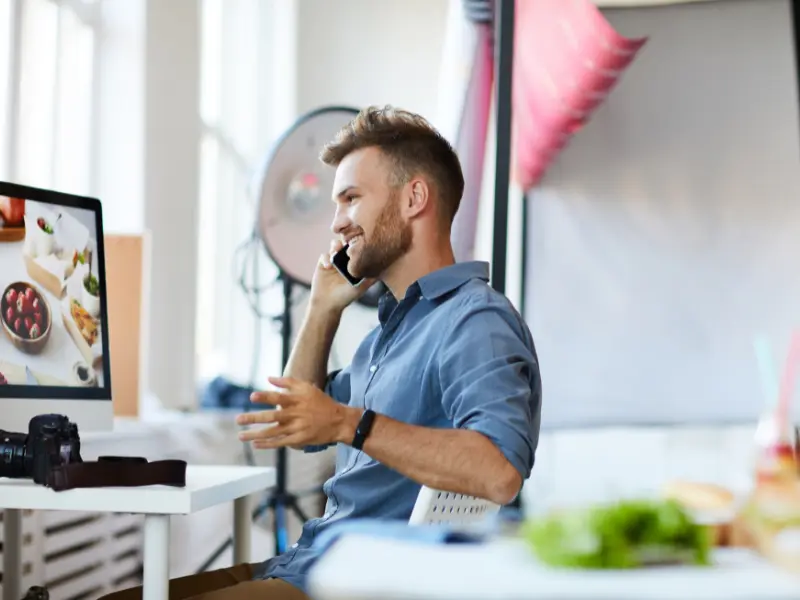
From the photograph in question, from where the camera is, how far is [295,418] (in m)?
1.26

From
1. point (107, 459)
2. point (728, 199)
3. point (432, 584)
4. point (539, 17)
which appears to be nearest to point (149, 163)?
point (539, 17)

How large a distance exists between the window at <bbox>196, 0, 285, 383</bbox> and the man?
120 inches

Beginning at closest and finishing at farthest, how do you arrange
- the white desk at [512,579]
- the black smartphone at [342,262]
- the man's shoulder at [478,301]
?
the white desk at [512,579]
the man's shoulder at [478,301]
the black smartphone at [342,262]

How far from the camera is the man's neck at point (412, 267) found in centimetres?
184

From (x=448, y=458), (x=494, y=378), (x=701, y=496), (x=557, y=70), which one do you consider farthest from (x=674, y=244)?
(x=701, y=496)

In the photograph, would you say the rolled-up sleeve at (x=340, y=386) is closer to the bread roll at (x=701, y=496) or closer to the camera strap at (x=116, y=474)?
the camera strap at (x=116, y=474)

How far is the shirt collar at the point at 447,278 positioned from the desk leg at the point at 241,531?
556 mm

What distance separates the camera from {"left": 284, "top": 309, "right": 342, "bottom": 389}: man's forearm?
6.81 feet

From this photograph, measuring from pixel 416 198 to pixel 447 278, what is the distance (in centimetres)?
16

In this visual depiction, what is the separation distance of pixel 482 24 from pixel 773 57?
110 centimetres

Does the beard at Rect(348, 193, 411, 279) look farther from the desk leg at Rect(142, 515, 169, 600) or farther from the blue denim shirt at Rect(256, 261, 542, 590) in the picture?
the desk leg at Rect(142, 515, 169, 600)

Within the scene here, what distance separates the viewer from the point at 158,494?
142 cm

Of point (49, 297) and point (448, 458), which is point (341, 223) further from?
point (448, 458)

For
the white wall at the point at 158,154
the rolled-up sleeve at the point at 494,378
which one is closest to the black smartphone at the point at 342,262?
the rolled-up sleeve at the point at 494,378
